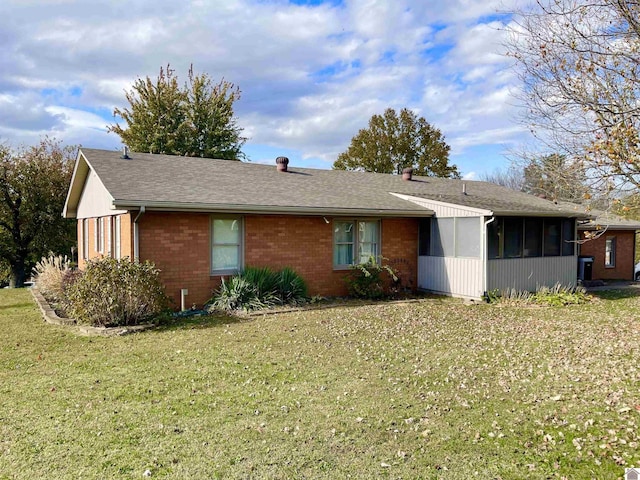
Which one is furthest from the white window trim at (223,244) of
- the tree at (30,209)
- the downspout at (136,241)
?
the tree at (30,209)

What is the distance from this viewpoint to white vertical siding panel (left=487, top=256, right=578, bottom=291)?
12414 mm

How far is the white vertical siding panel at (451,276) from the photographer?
1236 cm

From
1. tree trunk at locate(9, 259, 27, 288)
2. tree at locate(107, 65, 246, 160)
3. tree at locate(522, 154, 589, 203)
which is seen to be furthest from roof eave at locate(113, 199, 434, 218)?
tree at locate(107, 65, 246, 160)

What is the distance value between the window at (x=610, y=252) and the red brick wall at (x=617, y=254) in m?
0.13

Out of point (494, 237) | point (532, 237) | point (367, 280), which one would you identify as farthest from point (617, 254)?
point (367, 280)

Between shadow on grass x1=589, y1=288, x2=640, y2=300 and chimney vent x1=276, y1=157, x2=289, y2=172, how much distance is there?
10.5 meters

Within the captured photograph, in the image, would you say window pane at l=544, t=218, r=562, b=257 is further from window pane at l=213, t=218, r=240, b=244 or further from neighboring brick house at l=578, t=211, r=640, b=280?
window pane at l=213, t=218, r=240, b=244

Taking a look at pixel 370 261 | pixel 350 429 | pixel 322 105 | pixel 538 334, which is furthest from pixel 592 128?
pixel 322 105

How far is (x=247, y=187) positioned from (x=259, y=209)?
169 centimetres

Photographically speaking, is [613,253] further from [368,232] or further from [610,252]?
[368,232]

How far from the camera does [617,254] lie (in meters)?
19.2

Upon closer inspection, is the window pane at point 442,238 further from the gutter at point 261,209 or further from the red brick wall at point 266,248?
the red brick wall at point 266,248

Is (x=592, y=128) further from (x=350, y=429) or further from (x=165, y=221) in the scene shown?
(x=165, y=221)

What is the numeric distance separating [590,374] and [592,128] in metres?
3.18
